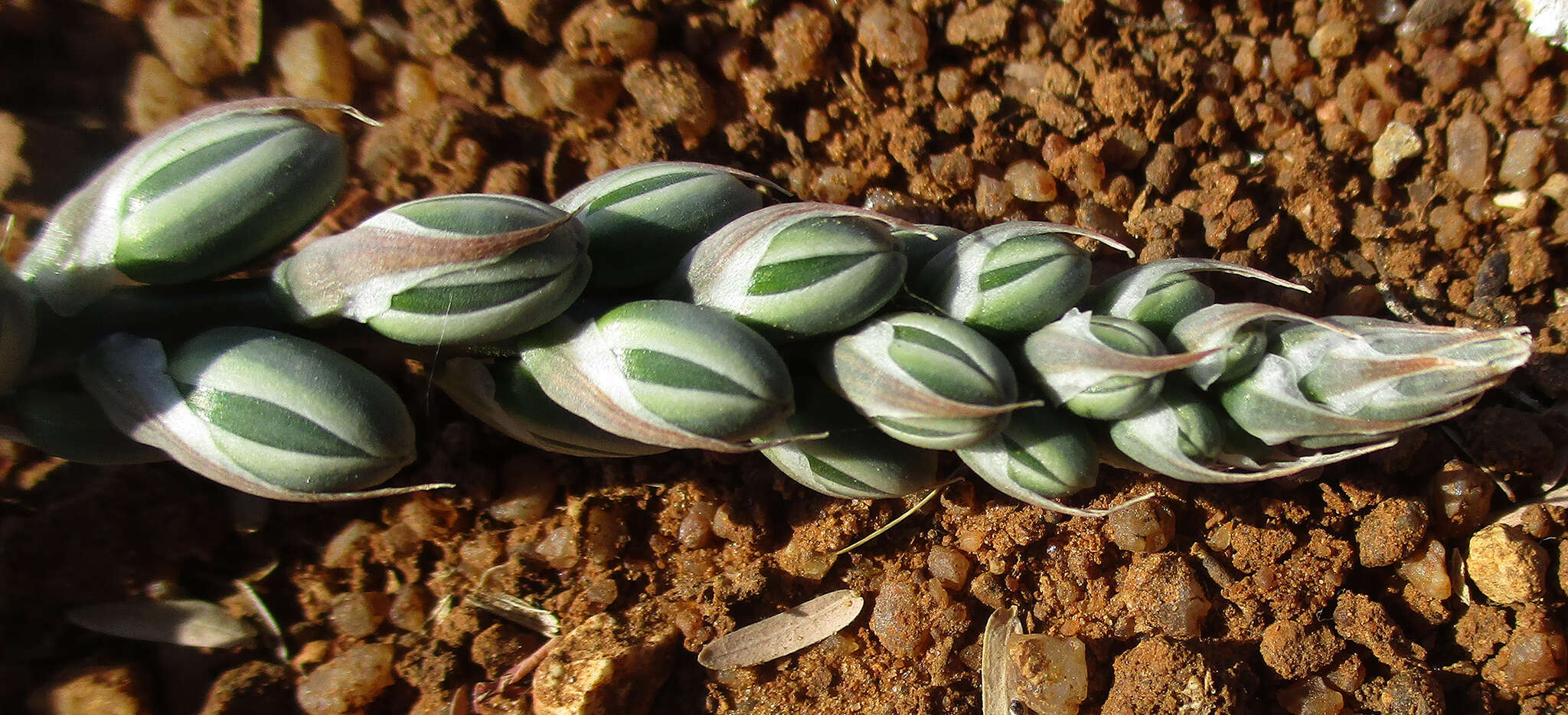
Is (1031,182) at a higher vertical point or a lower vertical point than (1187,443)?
higher

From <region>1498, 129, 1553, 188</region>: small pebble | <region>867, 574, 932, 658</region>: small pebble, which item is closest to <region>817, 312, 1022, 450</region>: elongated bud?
<region>867, 574, 932, 658</region>: small pebble

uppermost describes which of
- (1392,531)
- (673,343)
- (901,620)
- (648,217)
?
(648,217)

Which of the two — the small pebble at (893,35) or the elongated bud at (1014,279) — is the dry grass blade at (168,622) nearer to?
the elongated bud at (1014,279)

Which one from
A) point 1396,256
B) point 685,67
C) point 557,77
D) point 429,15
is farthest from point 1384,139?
point 429,15

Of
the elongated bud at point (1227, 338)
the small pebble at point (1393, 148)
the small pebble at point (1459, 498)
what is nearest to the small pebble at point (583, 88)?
the elongated bud at point (1227, 338)

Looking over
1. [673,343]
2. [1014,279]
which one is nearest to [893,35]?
[1014,279]

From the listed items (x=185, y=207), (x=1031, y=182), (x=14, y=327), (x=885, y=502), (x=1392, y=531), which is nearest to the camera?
(x=14, y=327)

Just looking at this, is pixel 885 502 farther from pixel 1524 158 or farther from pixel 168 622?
pixel 1524 158
